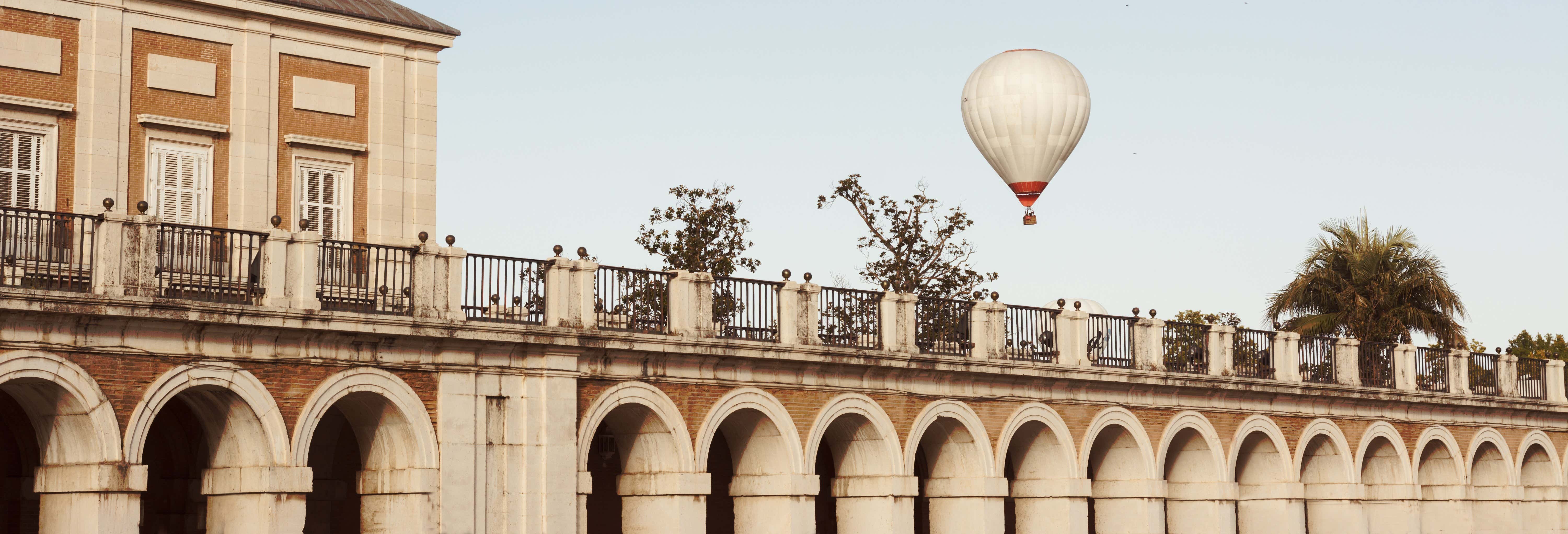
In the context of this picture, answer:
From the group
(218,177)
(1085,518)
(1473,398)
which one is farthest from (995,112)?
(218,177)

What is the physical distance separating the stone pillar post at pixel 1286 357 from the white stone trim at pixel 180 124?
19.4 metres

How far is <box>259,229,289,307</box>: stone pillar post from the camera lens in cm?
2259

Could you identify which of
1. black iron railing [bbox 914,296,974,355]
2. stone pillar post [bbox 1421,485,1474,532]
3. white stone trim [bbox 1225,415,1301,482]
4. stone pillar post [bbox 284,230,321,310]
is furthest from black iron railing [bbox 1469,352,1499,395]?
stone pillar post [bbox 284,230,321,310]

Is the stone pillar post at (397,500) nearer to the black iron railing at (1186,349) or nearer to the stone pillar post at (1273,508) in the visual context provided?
the black iron railing at (1186,349)

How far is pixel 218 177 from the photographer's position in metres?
27.9

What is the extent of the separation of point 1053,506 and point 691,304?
8.73m

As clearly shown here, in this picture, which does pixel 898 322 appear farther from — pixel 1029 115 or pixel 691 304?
pixel 1029 115

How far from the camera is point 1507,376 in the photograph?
142 ft

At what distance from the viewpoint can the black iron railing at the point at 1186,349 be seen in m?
34.8

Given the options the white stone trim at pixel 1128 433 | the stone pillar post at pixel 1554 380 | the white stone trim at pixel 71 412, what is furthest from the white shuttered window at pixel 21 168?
the stone pillar post at pixel 1554 380

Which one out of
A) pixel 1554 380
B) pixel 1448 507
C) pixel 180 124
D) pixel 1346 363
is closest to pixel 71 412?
pixel 180 124

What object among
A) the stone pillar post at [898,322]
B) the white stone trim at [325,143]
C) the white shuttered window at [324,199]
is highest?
the white stone trim at [325,143]

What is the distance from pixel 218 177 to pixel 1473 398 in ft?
87.4

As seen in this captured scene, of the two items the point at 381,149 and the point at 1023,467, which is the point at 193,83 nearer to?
the point at 381,149
